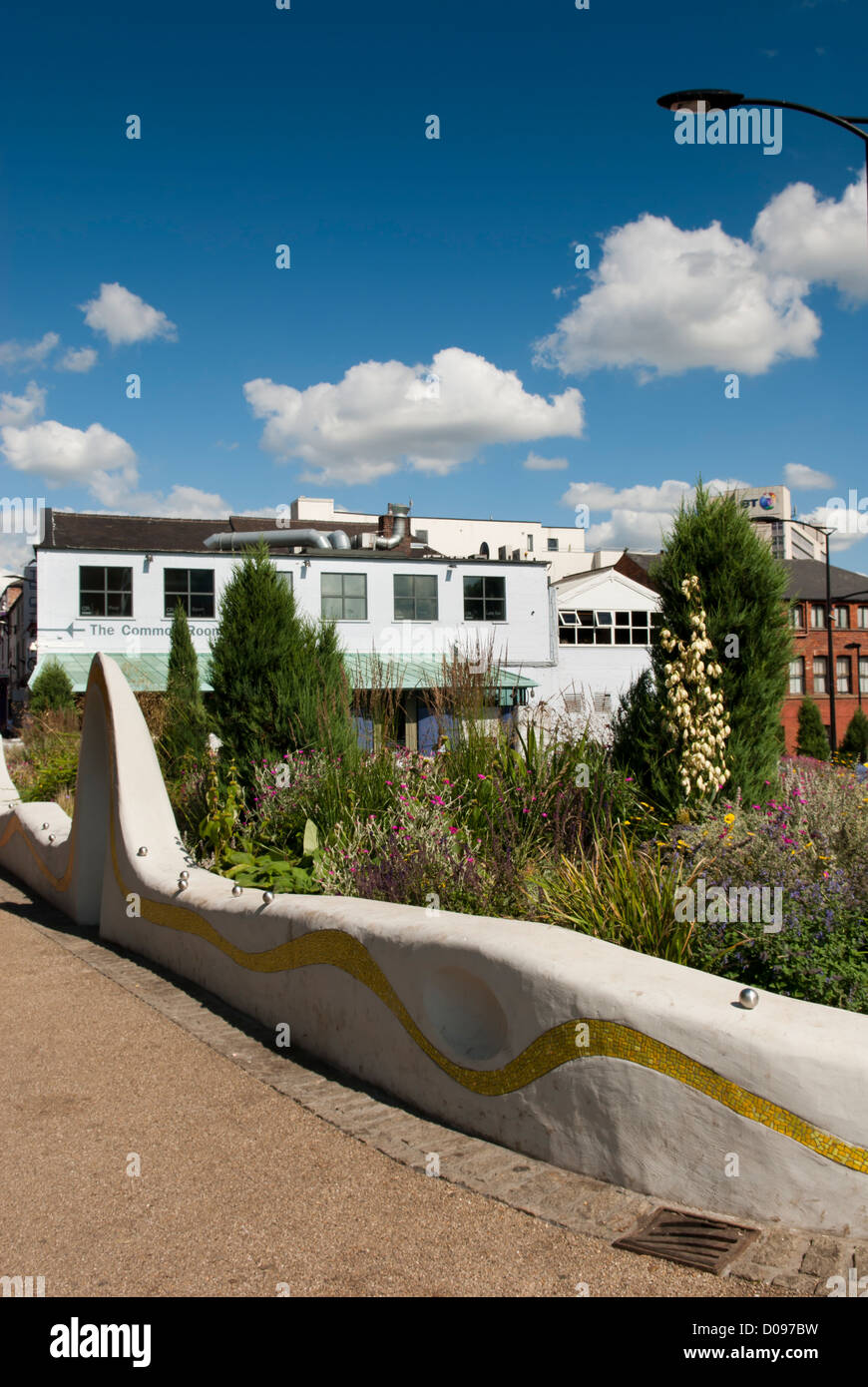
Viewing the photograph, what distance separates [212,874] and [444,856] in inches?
85.5

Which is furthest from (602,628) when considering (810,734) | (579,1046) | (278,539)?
(579,1046)

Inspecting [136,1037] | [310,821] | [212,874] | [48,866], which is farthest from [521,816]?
[48,866]

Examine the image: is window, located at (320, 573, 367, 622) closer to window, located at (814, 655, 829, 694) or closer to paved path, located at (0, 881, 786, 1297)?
paved path, located at (0, 881, 786, 1297)

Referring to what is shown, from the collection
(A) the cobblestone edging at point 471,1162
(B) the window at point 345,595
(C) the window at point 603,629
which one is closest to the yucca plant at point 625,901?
(A) the cobblestone edging at point 471,1162

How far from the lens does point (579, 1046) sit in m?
3.90

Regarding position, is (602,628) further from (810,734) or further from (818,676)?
(818,676)

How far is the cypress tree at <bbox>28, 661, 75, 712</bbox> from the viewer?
28.5 metres

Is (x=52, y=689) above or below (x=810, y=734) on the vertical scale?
above

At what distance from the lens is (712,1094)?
3508 millimetres

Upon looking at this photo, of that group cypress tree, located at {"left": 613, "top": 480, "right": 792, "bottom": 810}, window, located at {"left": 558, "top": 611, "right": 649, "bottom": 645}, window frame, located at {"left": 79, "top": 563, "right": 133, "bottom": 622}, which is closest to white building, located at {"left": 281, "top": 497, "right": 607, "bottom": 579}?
window, located at {"left": 558, "top": 611, "right": 649, "bottom": 645}

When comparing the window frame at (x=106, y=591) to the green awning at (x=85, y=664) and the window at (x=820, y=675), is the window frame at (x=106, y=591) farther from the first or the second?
the window at (x=820, y=675)

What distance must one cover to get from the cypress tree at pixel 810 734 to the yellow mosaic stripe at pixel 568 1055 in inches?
1651

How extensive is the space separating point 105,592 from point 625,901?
100ft
